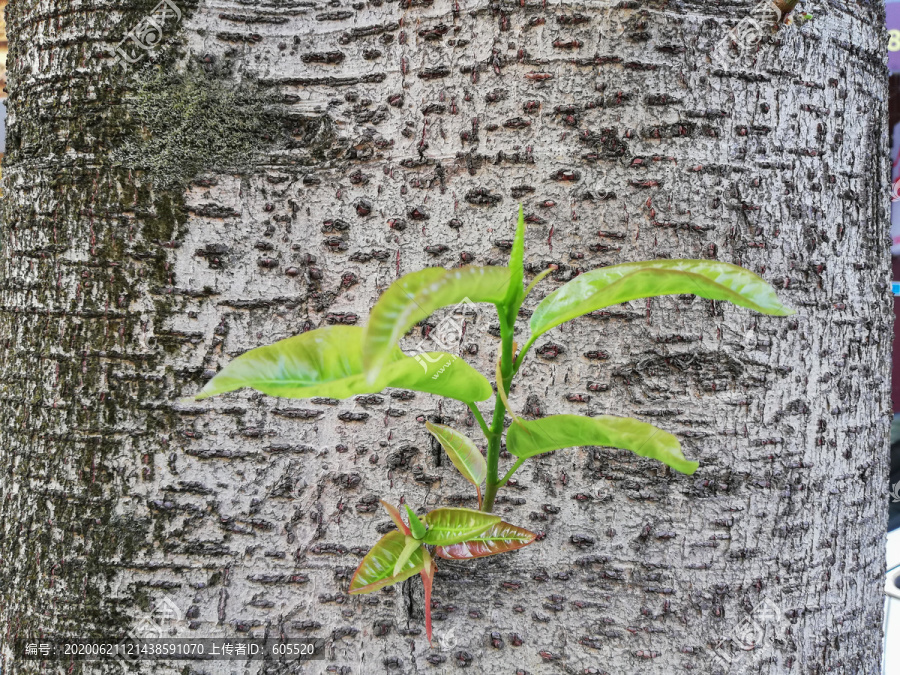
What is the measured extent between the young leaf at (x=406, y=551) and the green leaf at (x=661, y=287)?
0.71 ft

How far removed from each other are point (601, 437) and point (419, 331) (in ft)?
0.82

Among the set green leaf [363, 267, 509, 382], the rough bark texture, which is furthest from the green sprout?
the rough bark texture

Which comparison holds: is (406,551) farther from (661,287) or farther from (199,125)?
(199,125)

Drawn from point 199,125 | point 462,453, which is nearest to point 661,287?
point 462,453

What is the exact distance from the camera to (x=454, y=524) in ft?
1.59

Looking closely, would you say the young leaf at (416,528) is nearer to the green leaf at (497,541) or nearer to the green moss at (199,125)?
the green leaf at (497,541)

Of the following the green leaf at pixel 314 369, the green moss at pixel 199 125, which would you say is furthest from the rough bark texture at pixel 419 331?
the green leaf at pixel 314 369

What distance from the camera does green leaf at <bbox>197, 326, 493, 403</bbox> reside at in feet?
1.18

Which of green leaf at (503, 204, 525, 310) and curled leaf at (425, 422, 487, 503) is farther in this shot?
curled leaf at (425, 422, 487, 503)

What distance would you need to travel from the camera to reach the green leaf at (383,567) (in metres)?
0.47

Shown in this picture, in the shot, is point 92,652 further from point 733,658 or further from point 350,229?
point 733,658

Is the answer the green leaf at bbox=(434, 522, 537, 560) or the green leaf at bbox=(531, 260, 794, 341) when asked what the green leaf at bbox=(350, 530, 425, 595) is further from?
the green leaf at bbox=(531, 260, 794, 341)

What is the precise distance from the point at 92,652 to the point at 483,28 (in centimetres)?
80

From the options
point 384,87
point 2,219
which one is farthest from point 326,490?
point 2,219
